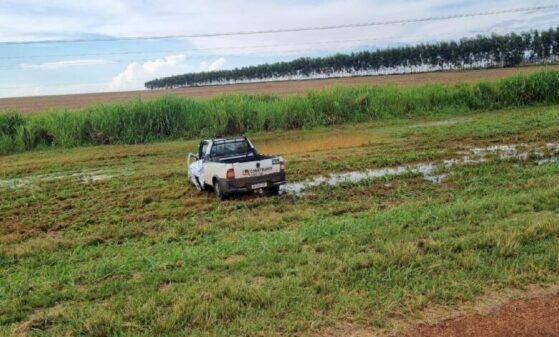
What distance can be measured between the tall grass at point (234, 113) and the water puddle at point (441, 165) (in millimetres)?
13106

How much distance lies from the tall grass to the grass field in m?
11.7

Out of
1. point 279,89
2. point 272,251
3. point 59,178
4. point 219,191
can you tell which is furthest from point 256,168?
point 279,89

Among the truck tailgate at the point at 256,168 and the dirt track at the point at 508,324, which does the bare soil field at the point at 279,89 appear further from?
the dirt track at the point at 508,324

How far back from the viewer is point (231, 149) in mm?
14031

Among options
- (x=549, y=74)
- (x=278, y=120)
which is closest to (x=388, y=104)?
(x=278, y=120)

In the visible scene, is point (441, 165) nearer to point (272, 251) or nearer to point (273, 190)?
point (273, 190)

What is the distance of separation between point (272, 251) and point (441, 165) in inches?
343

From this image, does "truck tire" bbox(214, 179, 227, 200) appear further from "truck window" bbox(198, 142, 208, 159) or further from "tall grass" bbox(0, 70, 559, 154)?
"tall grass" bbox(0, 70, 559, 154)

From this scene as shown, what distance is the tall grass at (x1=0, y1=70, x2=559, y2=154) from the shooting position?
2655 cm

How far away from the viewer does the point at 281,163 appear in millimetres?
12461

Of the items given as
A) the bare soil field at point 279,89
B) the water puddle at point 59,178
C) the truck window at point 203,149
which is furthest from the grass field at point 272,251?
the bare soil field at point 279,89

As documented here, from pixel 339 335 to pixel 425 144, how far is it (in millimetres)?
15295

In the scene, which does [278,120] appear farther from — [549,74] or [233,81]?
[233,81]

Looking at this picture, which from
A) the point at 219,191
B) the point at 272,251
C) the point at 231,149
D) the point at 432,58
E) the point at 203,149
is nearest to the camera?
the point at 272,251
